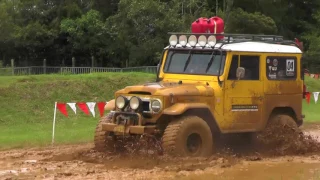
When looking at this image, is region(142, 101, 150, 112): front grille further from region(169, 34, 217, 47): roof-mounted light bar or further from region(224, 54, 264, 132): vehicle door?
region(169, 34, 217, 47): roof-mounted light bar

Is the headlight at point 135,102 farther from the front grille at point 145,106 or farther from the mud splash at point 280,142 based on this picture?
the mud splash at point 280,142

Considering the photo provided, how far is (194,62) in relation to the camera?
41.2 feet

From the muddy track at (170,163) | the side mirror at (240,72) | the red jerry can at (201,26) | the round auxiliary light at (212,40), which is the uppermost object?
the red jerry can at (201,26)

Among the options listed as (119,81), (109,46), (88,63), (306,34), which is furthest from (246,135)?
(306,34)

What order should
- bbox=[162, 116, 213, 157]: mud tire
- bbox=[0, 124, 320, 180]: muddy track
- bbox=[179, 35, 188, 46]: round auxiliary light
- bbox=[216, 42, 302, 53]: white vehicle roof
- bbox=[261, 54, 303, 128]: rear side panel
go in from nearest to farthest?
bbox=[0, 124, 320, 180]: muddy track, bbox=[162, 116, 213, 157]: mud tire, bbox=[216, 42, 302, 53]: white vehicle roof, bbox=[179, 35, 188, 46]: round auxiliary light, bbox=[261, 54, 303, 128]: rear side panel

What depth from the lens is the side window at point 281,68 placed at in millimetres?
12914

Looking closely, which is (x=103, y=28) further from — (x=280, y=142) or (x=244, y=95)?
(x=244, y=95)

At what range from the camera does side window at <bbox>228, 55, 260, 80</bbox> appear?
12141 millimetres

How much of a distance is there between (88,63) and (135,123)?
32461 millimetres

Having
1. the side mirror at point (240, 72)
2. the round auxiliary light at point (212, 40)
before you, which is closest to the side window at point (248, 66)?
the side mirror at point (240, 72)

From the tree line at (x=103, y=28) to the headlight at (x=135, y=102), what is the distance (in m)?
25.0

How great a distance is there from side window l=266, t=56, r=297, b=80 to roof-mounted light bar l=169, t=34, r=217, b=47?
1.48 m

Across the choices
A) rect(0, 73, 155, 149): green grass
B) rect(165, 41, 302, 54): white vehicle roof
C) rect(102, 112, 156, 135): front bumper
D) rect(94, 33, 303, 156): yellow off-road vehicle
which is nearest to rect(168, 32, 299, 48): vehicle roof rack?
rect(94, 33, 303, 156): yellow off-road vehicle

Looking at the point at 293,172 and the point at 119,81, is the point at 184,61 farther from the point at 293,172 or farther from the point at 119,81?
the point at 119,81
